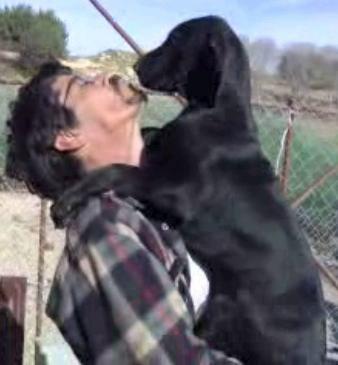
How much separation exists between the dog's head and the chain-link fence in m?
2.42

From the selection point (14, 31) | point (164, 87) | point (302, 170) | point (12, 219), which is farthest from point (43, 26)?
point (164, 87)

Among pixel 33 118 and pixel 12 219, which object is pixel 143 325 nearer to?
pixel 33 118

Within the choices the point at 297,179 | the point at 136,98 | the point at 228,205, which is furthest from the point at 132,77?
the point at 297,179

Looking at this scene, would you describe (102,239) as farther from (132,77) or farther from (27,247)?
(27,247)

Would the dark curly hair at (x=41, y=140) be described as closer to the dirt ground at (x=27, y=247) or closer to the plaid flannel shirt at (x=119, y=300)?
the plaid flannel shirt at (x=119, y=300)

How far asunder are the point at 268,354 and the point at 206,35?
76cm

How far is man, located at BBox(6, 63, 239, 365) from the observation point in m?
1.80

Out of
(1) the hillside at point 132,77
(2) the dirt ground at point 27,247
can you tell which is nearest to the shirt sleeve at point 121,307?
(1) the hillside at point 132,77

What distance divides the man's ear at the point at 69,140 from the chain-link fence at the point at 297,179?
9.32 ft

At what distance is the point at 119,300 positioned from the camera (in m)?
1.79

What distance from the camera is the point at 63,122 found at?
206 centimetres

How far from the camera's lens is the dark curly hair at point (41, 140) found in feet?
6.80

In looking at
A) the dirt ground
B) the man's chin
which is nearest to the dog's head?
the man's chin

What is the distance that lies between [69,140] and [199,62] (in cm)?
49
